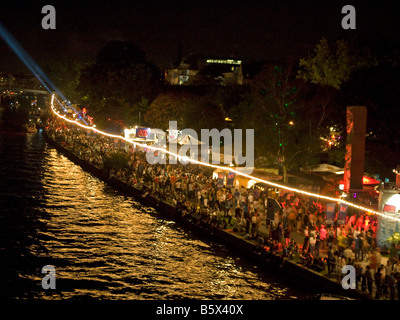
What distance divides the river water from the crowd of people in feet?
4.23

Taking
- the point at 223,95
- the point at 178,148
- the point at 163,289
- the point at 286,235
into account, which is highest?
the point at 223,95

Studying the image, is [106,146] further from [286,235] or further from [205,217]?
[286,235]

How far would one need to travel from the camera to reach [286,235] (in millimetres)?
19875

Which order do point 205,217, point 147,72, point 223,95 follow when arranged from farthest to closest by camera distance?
point 147,72 < point 223,95 < point 205,217

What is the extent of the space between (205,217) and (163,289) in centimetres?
706

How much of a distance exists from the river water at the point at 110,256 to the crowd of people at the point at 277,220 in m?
1.29

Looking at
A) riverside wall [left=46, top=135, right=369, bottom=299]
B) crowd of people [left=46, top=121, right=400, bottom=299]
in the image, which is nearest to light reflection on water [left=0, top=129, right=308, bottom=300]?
riverside wall [left=46, top=135, right=369, bottom=299]

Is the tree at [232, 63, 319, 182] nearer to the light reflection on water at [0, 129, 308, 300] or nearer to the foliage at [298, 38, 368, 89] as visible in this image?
the foliage at [298, 38, 368, 89]

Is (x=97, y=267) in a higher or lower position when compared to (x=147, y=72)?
lower

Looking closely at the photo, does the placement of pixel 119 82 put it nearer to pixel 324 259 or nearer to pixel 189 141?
pixel 189 141

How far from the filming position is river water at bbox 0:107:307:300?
17797 mm

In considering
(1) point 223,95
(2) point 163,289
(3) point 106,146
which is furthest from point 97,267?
(1) point 223,95

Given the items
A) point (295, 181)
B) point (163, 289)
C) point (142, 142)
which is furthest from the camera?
point (142, 142)
